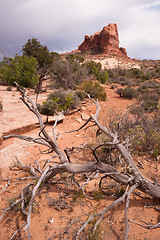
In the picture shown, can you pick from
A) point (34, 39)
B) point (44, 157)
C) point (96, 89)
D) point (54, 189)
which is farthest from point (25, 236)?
point (34, 39)

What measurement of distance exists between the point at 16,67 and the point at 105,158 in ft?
33.1

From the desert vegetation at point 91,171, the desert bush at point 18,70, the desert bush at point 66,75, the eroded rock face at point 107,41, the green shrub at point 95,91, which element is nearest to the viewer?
the desert vegetation at point 91,171

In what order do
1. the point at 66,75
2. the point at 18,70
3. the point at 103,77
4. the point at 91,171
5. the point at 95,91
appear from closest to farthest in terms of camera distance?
the point at 91,171
the point at 18,70
the point at 95,91
the point at 66,75
the point at 103,77

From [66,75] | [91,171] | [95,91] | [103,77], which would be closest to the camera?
[91,171]

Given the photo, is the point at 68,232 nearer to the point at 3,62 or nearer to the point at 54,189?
the point at 54,189

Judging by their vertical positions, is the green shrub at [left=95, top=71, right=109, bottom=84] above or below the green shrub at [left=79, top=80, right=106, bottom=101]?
above

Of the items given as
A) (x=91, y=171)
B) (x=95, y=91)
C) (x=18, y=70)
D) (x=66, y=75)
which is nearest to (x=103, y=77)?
(x=66, y=75)

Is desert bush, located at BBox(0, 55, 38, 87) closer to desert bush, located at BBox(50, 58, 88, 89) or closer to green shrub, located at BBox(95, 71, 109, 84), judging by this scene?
desert bush, located at BBox(50, 58, 88, 89)

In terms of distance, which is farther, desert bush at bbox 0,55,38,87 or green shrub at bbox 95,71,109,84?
green shrub at bbox 95,71,109,84

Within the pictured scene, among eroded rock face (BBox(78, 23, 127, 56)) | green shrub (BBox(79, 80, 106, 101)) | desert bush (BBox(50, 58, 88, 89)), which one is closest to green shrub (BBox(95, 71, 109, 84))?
desert bush (BBox(50, 58, 88, 89))

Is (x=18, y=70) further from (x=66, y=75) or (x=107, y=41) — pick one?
(x=107, y=41)

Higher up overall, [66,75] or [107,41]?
[107,41]

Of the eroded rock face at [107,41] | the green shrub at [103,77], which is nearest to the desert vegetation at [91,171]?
the green shrub at [103,77]

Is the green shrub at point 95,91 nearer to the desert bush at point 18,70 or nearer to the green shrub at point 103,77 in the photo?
the desert bush at point 18,70
